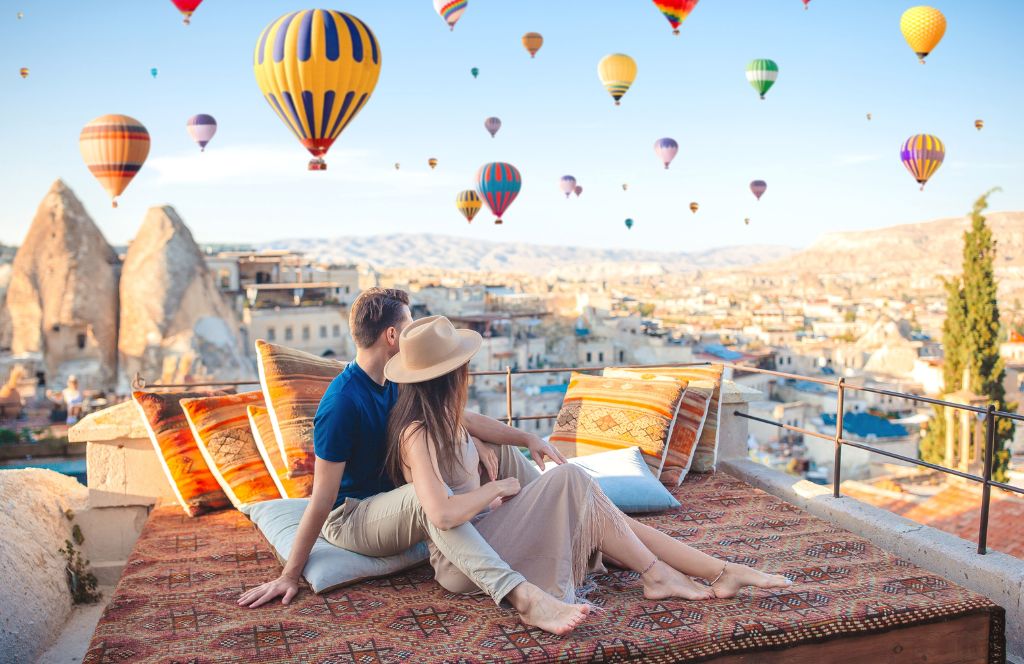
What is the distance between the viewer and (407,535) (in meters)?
2.86

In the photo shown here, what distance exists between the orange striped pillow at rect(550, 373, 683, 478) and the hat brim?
64.7 inches

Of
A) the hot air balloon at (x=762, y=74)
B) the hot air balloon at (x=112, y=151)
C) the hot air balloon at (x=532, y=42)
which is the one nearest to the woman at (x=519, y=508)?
the hot air balloon at (x=112, y=151)

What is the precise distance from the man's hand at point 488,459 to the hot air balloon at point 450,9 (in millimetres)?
21679

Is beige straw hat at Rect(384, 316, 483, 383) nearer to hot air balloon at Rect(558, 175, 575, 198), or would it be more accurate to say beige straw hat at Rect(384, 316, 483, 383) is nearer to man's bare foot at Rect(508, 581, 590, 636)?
man's bare foot at Rect(508, 581, 590, 636)

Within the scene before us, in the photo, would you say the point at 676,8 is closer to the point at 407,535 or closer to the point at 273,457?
the point at 273,457

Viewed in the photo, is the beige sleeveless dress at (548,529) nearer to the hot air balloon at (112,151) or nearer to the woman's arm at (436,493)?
the woman's arm at (436,493)

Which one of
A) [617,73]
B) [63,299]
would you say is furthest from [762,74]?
[63,299]

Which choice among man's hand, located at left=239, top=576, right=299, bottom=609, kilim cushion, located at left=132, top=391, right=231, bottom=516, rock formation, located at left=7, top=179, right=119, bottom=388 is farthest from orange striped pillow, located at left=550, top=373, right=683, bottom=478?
rock formation, located at left=7, top=179, right=119, bottom=388

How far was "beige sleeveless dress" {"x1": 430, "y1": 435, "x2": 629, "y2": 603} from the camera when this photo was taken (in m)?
2.76

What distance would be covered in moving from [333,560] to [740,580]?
138cm

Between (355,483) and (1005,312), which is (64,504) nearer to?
(355,483)

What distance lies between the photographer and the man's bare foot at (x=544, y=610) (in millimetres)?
2486

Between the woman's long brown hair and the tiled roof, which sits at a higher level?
the woman's long brown hair

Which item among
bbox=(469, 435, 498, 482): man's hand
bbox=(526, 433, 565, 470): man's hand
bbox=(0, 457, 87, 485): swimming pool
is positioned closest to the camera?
bbox=(469, 435, 498, 482): man's hand
